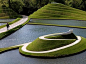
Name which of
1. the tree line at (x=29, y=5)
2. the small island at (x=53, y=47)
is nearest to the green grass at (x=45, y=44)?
the small island at (x=53, y=47)

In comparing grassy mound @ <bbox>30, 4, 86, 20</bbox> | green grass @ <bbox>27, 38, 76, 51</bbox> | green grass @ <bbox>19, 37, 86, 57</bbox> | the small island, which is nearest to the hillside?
grassy mound @ <bbox>30, 4, 86, 20</bbox>

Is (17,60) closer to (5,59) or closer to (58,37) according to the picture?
(5,59)

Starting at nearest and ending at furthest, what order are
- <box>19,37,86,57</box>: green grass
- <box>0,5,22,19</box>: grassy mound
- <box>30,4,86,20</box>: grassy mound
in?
<box>19,37,86,57</box>: green grass → <box>30,4,86,20</box>: grassy mound → <box>0,5,22,19</box>: grassy mound

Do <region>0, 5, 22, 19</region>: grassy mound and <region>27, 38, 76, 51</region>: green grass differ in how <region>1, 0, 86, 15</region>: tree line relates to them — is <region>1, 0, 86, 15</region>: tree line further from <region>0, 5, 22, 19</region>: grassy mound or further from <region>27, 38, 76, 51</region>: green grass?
<region>27, 38, 76, 51</region>: green grass

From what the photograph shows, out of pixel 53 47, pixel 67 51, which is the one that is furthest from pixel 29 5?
pixel 67 51

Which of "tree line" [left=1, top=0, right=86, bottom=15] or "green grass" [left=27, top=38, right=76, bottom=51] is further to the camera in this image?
"tree line" [left=1, top=0, right=86, bottom=15]

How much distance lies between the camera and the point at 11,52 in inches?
889

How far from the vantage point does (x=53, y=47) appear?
2247 cm

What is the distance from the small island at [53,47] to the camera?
2059 cm

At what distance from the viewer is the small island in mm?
20594

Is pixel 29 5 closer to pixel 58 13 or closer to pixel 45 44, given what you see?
pixel 58 13

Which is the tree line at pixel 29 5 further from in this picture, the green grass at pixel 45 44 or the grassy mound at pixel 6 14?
the green grass at pixel 45 44

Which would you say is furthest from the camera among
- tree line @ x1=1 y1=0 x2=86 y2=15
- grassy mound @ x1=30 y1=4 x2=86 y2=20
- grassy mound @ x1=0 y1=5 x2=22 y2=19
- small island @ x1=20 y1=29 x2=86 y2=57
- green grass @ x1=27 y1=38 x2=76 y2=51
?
tree line @ x1=1 y1=0 x2=86 y2=15

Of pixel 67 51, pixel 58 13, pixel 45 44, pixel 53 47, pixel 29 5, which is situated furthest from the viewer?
pixel 29 5
